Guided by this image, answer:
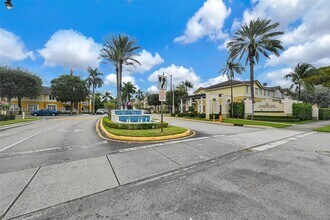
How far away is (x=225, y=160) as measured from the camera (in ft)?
18.5

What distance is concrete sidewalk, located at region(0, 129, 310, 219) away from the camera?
123 inches

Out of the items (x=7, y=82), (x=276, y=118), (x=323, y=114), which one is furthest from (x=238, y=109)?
(x=7, y=82)

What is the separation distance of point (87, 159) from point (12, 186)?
6.84 ft

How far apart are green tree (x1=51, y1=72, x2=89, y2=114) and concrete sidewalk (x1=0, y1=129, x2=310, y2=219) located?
152 ft

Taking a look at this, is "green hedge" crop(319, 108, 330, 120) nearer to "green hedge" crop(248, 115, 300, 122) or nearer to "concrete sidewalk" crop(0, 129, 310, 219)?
"green hedge" crop(248, 115, 300, 122)

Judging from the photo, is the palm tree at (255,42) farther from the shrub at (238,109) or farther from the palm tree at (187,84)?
the palm tree at (187,84)

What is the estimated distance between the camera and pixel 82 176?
4242mm

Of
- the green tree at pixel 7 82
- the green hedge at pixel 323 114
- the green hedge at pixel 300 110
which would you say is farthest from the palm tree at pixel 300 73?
the green tree at pixel 7 82

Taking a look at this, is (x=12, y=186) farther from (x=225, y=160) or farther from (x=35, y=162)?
(x=225, y=160)

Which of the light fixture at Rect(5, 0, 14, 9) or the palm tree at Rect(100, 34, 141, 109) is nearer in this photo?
the light fixture at Rect(5, 0, 14, 9)

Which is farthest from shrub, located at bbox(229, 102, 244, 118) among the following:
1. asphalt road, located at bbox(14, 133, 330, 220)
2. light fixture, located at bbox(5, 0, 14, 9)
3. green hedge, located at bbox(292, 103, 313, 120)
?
light fixture, located at bbox(5, 0, 14, 9)

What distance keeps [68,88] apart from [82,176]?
48193mm

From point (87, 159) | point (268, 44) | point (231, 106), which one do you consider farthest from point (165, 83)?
point (231, 106)

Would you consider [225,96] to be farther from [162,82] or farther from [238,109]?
[162,82]
